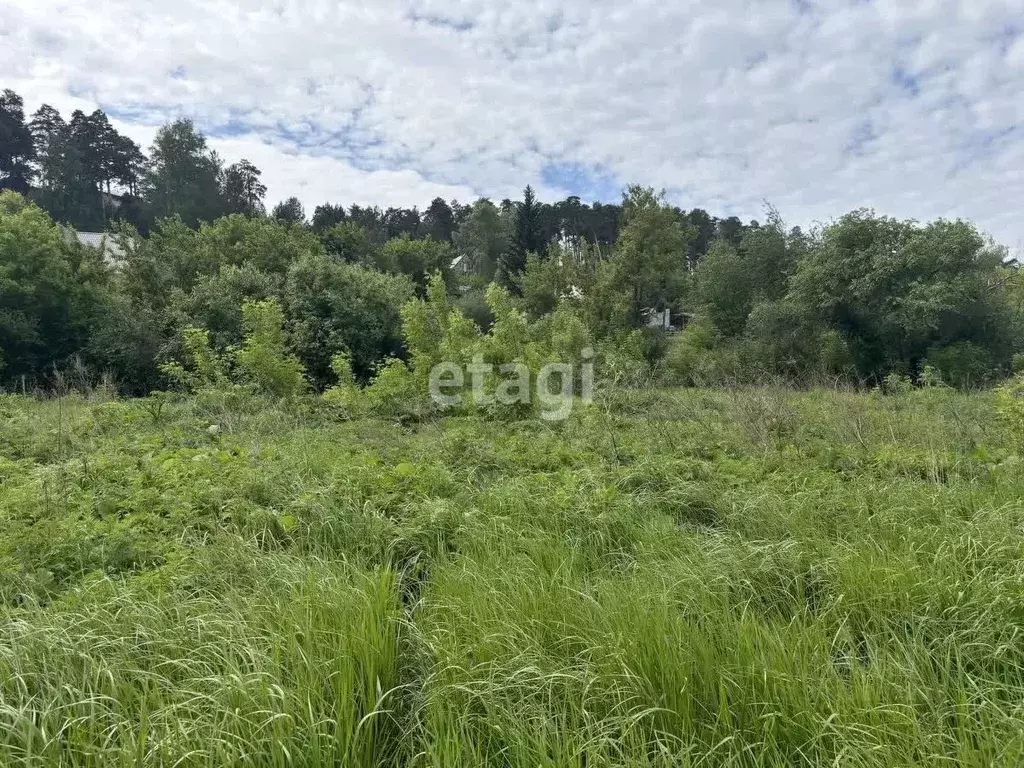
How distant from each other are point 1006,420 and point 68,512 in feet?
27.2

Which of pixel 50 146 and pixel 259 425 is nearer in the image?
pixel 259 425

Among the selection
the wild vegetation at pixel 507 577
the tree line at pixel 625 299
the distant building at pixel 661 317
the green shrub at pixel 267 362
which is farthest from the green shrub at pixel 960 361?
the green shrub at pixel 267 362

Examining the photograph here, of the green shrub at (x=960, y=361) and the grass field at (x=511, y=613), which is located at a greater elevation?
the green shrub at (x=960, y=361)

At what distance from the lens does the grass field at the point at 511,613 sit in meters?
1.72

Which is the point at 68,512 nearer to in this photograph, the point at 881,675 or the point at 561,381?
the point at 881,675

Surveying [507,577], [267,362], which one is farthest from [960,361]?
[267,362]

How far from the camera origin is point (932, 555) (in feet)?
9.16

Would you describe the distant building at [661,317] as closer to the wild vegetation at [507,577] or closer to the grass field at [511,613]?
the wild vegetation at [507,577]

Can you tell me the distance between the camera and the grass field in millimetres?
1722

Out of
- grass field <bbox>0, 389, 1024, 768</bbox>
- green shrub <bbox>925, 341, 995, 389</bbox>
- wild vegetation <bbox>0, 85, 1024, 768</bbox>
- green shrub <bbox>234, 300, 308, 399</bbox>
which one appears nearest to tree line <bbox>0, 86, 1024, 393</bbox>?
green shrub <bbox>925, 341, 995, 389</bbox>

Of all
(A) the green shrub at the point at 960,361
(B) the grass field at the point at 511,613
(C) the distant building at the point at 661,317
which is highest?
(C) the distant building at the point at 661,317

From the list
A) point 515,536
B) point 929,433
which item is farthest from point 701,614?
point 929,433

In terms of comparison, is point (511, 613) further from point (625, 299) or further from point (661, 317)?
point (661, 317)

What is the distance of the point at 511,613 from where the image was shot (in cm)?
242
